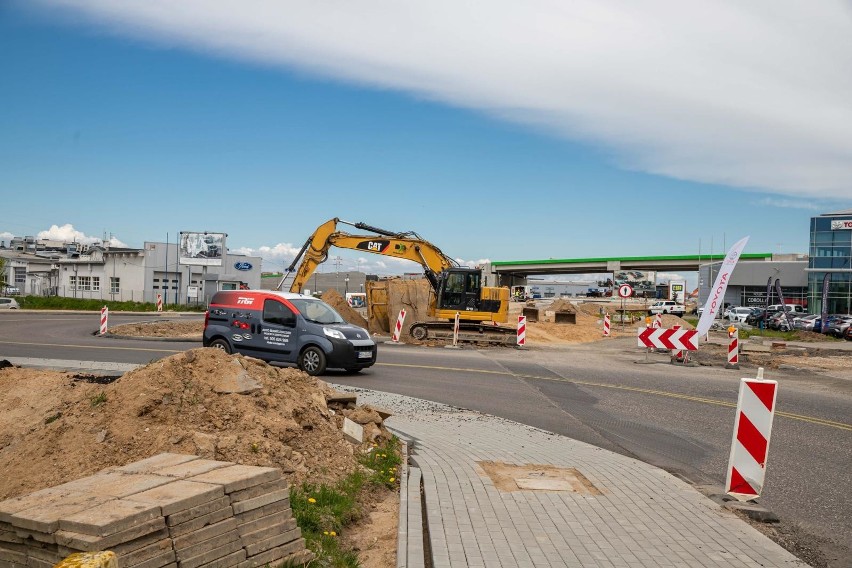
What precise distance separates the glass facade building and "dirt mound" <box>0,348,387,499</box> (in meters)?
64.5

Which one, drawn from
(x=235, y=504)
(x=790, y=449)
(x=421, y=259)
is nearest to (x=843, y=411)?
(x=790, y=449)

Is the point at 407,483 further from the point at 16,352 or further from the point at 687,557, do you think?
the point at 16,352

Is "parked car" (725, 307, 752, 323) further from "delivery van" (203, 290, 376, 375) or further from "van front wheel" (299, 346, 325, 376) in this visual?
"van front wheel" (299, 346, 325, 376)

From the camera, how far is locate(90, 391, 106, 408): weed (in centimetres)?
778

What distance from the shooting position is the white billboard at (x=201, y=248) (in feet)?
257

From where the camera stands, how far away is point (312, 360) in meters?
17.0

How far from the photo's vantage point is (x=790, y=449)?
10.6 metres

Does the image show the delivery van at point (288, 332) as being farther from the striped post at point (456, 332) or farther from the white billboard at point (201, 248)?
the white billboard at point (201, 248)

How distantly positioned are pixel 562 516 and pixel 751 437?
7.74 feet

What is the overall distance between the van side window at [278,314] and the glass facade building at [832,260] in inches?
2279

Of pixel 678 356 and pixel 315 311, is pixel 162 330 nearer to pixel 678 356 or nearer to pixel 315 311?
pixel 315 311

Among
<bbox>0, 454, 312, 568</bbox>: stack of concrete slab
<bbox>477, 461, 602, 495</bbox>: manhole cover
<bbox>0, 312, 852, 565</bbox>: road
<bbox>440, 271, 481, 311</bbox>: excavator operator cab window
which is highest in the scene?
<bbox>440, 271, 481, 311</bbox>: excavator operator cab window

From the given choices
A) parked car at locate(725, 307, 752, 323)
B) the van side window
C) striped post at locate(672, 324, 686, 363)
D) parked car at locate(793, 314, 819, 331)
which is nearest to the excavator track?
striped post at locate(672, 324, 686, 363)

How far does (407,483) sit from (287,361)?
33.7ft
